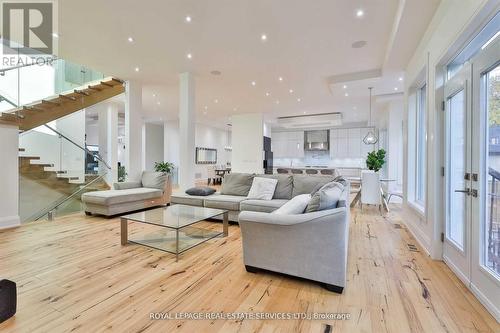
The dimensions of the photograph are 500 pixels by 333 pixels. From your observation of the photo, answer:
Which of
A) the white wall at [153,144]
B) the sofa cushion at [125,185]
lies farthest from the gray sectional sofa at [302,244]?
the white wall at [153,144]

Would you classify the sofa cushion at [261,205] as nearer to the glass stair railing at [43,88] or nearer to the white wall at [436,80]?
the white wall at [436,80]

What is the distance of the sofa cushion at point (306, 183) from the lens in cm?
396

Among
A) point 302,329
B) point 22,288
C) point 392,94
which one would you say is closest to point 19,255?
point 22,288

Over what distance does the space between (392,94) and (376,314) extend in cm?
631

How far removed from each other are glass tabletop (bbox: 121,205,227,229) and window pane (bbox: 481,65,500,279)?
2822mm

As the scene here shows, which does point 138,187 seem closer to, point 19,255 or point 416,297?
point 19,255

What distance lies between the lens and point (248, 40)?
13.1 ft

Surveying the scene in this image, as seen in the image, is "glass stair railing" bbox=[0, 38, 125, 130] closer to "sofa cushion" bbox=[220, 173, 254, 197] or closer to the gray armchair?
"sofa cushion" bbox=[220, 173, 254, 197]

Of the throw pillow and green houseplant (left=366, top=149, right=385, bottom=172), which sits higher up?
green houseplant (left=366, top=149, right=385, bottom=172)

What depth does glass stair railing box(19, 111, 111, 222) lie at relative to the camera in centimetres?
497

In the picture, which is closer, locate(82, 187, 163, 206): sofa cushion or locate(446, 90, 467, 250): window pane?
locate(446, 90, 467, 250): window pane

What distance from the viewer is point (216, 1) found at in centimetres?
301

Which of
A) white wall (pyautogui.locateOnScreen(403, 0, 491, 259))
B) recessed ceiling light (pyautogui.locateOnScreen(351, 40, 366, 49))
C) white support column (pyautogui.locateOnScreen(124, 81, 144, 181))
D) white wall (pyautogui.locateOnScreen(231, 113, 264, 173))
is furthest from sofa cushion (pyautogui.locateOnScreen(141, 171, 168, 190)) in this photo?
white wall (pyautogui.locateOnScreen(403, 0, 491, 259))

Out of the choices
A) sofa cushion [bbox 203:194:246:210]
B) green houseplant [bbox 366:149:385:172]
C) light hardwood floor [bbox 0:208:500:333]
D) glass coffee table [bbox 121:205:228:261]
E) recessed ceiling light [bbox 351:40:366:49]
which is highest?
recessed ceiling light [bbox 351:40:366:49]
